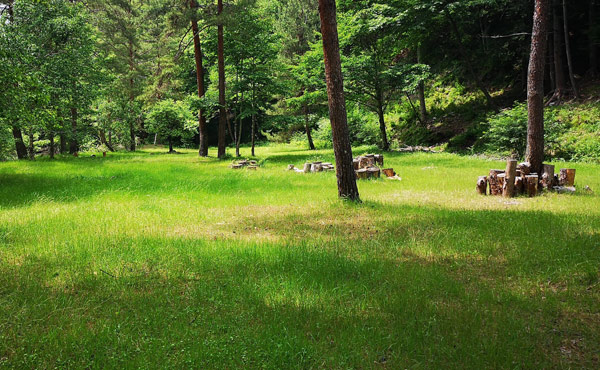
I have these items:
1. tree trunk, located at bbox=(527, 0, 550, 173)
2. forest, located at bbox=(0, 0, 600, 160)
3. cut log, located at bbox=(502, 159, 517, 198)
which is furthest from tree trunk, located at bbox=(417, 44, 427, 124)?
cut log, located at bbox=(502, 159, 517, 198)

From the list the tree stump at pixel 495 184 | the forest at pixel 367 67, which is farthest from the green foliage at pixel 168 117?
the tree stump at pixel 495 184

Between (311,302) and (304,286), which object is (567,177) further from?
(311,302)

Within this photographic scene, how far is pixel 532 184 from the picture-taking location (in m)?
8.32

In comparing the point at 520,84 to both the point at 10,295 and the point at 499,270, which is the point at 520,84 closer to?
the point at 499,270

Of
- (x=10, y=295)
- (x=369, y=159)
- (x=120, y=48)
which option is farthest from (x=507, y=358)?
(x=120, y=48)

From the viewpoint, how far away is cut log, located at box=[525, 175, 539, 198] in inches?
326

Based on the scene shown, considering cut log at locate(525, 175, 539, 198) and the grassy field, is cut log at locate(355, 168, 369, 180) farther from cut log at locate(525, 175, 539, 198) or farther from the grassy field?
cut log at locate(525, 175, 539, 198)

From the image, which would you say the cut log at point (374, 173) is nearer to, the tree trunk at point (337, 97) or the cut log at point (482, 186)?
the cut log at point (482, 186)

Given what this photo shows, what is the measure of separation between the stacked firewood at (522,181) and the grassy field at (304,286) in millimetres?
Answer: 854

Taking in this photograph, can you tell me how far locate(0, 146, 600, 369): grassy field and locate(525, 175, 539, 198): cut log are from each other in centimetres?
78

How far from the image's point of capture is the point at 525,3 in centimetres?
1948

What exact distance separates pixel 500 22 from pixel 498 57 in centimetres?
242

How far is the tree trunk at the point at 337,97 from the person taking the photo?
7562 mm

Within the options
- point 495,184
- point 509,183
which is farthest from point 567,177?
point 495,184
